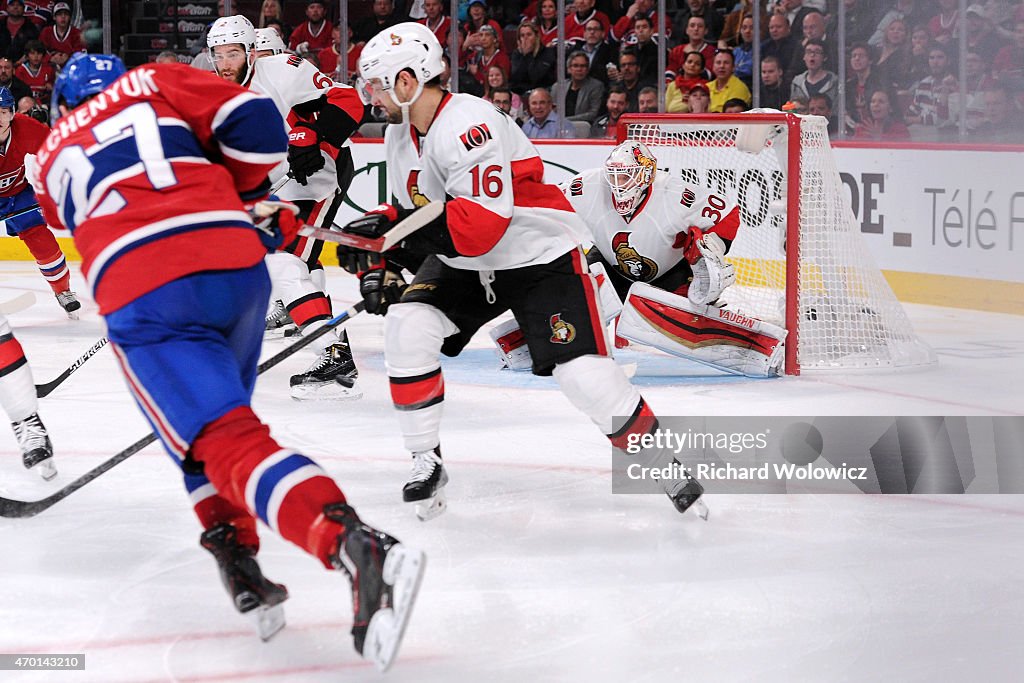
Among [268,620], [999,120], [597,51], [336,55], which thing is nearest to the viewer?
[268,620]

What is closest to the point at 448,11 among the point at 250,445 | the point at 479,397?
the point at 479,397

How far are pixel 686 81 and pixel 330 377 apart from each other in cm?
357

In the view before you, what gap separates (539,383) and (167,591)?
2094 millimetres

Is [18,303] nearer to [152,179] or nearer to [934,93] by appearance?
[934,93]

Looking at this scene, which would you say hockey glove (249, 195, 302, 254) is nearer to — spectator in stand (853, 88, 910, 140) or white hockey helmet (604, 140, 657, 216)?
white hockey helmet (604, 140, 657, 216)

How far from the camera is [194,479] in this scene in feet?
6.65

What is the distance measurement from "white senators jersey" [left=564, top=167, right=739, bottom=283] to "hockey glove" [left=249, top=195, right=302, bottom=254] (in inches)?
93.7

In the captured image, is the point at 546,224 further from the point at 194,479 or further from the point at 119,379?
the point at 119,379

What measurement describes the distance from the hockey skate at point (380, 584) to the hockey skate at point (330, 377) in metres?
2.39

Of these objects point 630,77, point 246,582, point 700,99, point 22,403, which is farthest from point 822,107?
point 246,582

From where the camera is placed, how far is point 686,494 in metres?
2.63

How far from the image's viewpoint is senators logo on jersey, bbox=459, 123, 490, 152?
2518 millimetres

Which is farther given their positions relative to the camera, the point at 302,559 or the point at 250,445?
the point at 302,559

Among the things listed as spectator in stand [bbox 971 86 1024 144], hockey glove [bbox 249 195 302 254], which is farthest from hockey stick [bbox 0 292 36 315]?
spectator in stand [bbox 971 86 1024 144]
